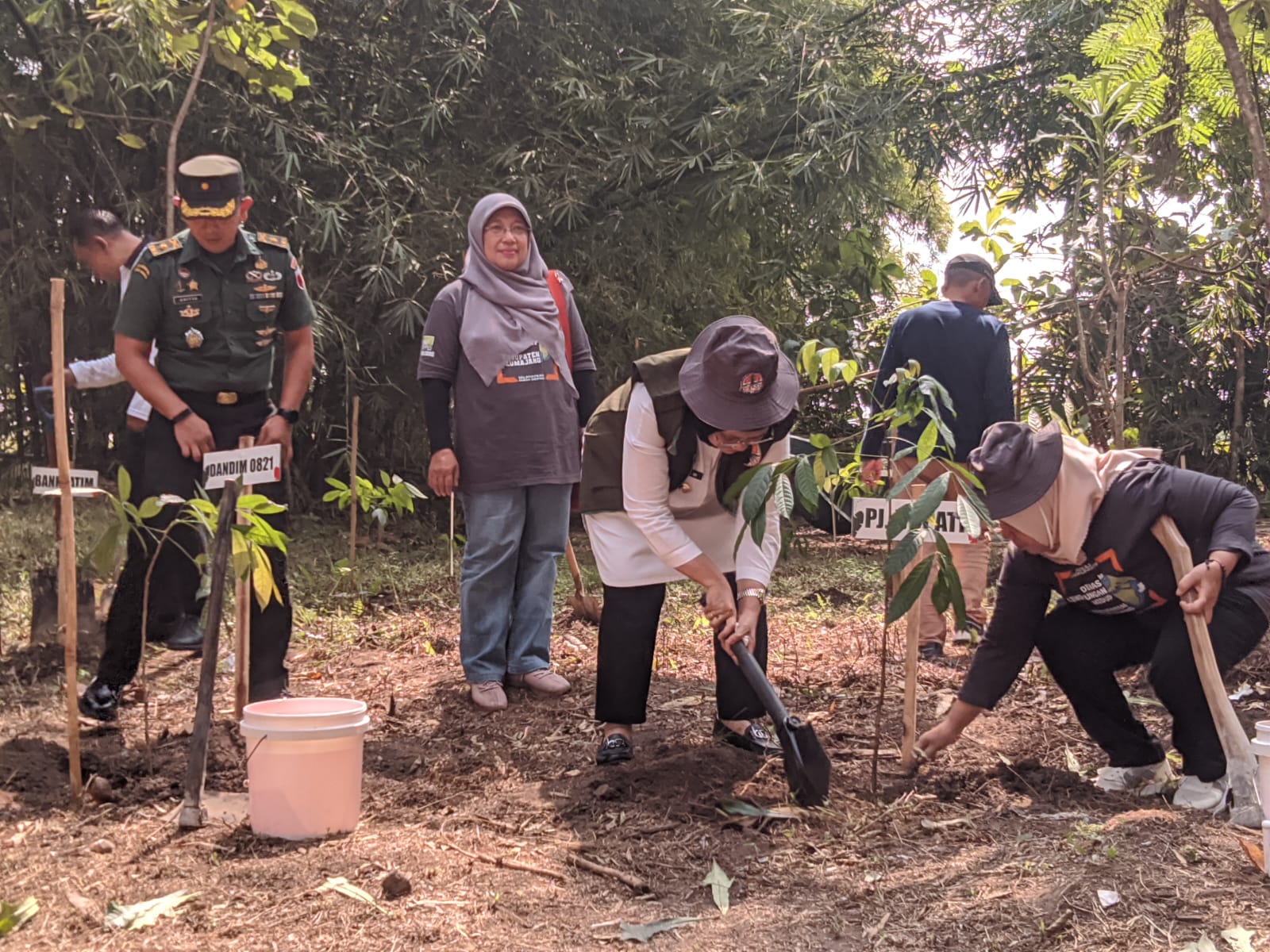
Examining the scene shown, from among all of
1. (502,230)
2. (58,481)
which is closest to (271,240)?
(502,230)

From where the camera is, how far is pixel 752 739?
3.03 m

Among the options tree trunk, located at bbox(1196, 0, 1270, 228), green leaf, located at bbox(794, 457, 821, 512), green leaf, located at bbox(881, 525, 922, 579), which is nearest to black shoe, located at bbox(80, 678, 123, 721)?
green leaf, located at bbox(794, 457, 821, 512)

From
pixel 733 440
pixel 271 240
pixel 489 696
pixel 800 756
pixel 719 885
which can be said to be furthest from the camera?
pixel 489 696

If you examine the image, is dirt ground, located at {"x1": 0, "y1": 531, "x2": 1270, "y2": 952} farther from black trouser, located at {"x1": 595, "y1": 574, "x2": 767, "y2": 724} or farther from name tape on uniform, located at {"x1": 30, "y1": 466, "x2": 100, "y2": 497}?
name tape on uniform, located at {"x1": 30, "y1": 466, "x2": 100, "y2": 497}

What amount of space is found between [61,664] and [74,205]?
339cm

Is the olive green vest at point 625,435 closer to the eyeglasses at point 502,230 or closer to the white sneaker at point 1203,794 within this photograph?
the eyeglasses at point 502,230

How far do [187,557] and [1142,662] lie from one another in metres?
2.48

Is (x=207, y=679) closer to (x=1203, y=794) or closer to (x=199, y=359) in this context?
(x=199, y=359)

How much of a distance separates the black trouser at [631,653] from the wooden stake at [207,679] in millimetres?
903

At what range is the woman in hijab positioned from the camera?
3580 millimetres

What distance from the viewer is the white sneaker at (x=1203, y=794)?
8.13ft

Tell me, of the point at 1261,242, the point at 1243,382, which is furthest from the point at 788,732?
the point at 1243,382

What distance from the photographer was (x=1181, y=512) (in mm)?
2570

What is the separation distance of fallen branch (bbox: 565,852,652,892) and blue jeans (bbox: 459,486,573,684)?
1.32 m
